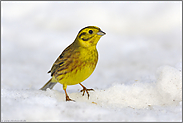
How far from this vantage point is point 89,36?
156 inches

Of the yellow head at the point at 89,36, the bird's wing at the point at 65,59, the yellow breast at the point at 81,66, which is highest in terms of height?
the yellow head at the point at 89,36

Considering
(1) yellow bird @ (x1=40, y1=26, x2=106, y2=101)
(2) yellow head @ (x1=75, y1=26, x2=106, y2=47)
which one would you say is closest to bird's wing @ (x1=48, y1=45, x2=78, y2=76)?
(1) yellow bird @ (x1=40, y1=26, x2=106, y2=101)

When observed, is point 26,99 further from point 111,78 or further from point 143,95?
point 111,78

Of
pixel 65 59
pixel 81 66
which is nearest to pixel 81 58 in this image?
pixel 81 66

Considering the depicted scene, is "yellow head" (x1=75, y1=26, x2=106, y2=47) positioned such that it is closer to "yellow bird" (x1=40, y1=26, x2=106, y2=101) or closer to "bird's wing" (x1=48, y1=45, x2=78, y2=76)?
"yellow bird" (x1=40, y1=26, x2=106, y2=101)

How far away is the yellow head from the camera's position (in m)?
3.94

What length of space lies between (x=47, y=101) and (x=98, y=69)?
15.4ft

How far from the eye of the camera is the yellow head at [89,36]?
3.94m

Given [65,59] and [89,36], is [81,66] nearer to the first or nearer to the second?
[65,59]

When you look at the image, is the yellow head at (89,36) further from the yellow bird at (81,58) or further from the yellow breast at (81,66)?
the yellow breast at (81,66)

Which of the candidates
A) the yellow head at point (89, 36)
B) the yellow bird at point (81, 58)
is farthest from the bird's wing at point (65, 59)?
the yellow head at point (89, 36)

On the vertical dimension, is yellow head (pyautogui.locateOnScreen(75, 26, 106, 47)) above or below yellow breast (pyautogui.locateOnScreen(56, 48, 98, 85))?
above

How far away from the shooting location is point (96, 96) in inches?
171

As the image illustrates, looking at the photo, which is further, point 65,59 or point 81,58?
point 65,59
